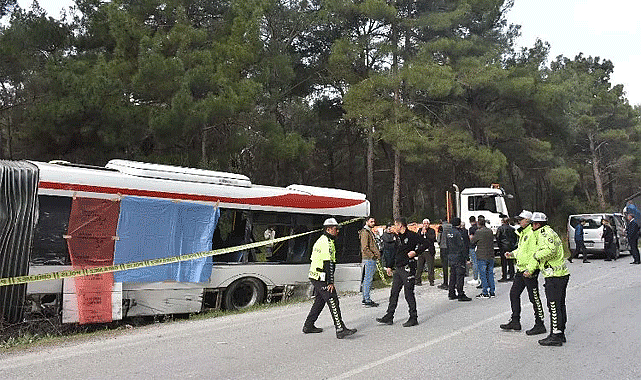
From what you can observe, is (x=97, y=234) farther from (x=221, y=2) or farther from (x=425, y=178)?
(x=425, y=178)

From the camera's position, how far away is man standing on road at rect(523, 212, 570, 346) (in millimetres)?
7352

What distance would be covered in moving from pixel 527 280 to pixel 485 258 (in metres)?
4.17

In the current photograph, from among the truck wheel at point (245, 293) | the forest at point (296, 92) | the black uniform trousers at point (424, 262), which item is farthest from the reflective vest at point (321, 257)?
the forest at point (296, 92)

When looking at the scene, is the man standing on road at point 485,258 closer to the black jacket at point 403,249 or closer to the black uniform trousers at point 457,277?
the black uniform trousers at point 457,277

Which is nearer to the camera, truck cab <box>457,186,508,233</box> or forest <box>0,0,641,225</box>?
forest <box>0,0,641,225</box>

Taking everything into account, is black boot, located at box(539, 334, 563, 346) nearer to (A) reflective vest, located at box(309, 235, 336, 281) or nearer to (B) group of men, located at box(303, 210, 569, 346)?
(B) group of men, located at box(303, 210, 569, 346)

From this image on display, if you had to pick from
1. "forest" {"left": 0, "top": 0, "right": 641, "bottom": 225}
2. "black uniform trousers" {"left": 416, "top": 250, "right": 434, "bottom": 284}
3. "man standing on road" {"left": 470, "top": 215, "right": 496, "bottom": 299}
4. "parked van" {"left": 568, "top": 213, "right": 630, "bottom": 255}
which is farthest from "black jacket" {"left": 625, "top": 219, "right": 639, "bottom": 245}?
"man standing on road" {"left": 470, "top": 215, "right": 496, "bottom": 299}

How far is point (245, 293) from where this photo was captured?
11.4 meters

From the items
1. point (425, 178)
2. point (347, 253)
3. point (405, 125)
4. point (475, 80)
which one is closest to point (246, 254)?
point (347, 253)

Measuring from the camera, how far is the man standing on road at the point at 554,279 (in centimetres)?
735

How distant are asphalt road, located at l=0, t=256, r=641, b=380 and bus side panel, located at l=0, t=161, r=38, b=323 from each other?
1.04 metres

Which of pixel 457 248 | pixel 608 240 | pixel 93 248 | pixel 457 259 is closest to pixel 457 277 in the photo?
pixel 457 259

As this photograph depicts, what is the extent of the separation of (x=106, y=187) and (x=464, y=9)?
24104mm

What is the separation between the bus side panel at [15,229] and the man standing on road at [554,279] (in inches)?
278
